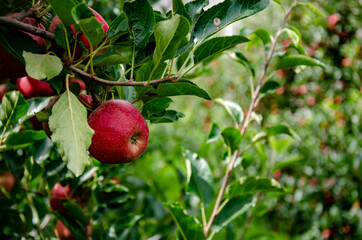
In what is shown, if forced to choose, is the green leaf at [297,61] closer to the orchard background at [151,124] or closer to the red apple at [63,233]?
the orchard background at [151,124]

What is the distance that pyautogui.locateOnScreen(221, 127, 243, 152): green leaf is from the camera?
3.12ft

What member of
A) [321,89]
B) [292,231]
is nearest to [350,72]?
[321,89]

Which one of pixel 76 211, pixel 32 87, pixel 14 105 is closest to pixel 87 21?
pixel 14 105

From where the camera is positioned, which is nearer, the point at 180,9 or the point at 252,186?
the point at 180,9

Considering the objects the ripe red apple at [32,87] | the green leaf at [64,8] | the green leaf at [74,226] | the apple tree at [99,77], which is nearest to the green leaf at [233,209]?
the apple tree at [99,77]

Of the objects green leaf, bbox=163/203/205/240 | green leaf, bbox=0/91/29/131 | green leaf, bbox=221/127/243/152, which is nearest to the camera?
green leaf, bbox=0/91/29/131

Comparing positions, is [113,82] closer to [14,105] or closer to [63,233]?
[14,105]

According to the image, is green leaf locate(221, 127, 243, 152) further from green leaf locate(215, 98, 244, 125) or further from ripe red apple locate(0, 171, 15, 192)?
ripe red apple locate(0, 171, 15, 192)

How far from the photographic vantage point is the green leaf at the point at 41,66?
0.46 m

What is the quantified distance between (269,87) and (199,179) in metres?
0.37

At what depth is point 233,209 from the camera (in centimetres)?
98

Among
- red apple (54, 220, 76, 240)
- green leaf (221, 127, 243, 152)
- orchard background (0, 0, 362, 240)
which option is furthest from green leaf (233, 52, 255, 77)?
red apple (54, 220, 76, 240)

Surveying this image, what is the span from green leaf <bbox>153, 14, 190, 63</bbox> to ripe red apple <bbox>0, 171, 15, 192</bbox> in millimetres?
737

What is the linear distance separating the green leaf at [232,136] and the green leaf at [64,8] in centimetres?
55
